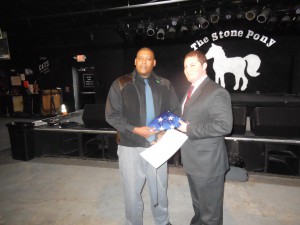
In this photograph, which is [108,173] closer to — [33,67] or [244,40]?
[244,40]

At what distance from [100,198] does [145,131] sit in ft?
5.30

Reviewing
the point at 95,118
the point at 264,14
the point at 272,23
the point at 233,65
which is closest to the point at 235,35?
the point at 233,65

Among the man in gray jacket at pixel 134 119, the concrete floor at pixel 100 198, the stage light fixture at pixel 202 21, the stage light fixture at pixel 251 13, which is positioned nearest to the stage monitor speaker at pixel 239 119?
the concrete floor at pixel 100 198

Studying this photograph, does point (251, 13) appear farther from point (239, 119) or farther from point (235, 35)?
point (239, 119)

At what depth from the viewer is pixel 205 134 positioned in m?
1.76

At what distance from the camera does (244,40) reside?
786 centimetres

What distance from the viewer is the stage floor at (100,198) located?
8.68 ft

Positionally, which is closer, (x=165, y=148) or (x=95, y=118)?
(x=165, y=148)

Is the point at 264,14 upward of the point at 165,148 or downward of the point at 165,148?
upward

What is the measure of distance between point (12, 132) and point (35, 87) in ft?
24.8

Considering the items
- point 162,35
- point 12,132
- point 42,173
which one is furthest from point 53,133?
point 162,35

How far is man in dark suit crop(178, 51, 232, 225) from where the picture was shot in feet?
5.76

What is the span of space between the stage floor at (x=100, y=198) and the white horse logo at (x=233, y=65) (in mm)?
5215

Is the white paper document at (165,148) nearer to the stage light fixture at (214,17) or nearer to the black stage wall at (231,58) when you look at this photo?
the stage light fixture at (214,17)
